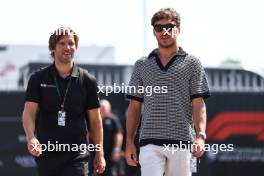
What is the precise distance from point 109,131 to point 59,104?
6.33 m

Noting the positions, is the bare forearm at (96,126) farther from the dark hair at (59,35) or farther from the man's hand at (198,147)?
the man's hand at (198,147)

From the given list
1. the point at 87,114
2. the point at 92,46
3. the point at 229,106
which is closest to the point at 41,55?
the point at 92,46

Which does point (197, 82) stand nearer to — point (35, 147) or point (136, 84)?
point (136, 84)

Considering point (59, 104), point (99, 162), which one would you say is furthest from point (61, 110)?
point (99, 162)

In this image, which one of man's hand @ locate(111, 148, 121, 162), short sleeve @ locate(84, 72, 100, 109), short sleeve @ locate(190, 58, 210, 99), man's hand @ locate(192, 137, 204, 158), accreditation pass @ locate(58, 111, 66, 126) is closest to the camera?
man's hand @ locate(192, 137, 204, 158)

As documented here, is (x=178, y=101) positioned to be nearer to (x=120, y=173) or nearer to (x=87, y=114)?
(x=87, y=114)

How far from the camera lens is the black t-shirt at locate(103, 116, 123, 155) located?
13.5 metres

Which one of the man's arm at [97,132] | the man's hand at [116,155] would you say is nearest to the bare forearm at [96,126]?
the man's arm at [97,132]

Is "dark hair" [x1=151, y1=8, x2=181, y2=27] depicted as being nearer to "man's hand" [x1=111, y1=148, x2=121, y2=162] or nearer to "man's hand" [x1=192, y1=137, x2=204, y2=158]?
"man's hand" [x1=192, y1=137, x2=204, y2=158]

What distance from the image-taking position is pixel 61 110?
7.20 m

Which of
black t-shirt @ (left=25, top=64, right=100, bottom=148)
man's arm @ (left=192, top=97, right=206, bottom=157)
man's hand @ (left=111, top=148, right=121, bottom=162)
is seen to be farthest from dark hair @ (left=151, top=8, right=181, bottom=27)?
man's hand @ (left=111, top=148, right=121, bottom=162)

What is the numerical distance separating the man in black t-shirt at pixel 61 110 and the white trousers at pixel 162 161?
1.74 ft

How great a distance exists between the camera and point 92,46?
25.6m

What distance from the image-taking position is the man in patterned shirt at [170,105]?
7027mm
